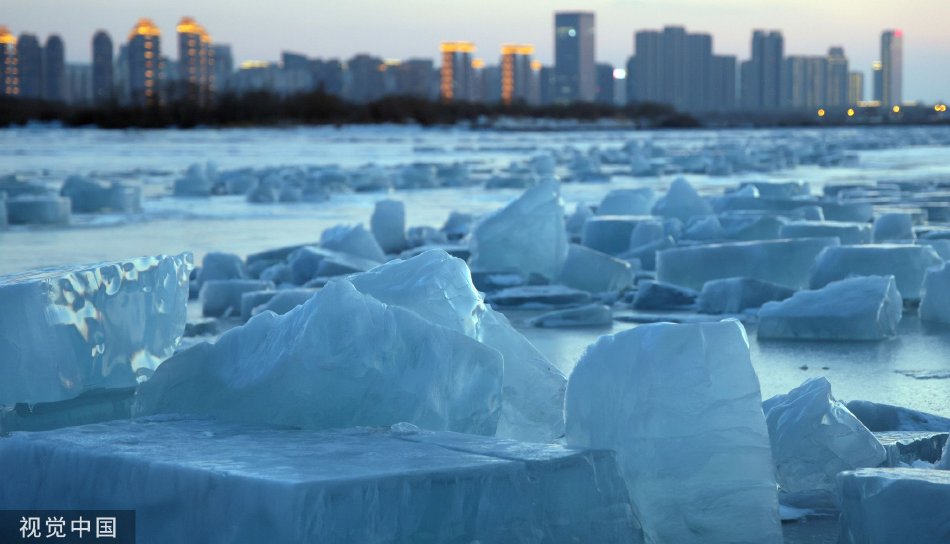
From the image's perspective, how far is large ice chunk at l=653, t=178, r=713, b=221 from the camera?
6.84 metres

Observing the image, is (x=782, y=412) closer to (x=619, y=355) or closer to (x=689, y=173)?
(x=619, y=355)

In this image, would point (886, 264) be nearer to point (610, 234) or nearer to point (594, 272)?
point (594, 272)

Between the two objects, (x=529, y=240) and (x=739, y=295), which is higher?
(x=529, y=240)

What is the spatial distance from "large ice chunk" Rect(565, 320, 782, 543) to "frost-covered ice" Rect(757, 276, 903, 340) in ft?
5.84

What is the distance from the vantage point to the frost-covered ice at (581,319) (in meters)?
4.02

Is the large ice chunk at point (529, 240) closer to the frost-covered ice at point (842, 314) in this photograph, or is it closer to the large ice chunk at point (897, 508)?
the frost-covered ice at point (842, 314)

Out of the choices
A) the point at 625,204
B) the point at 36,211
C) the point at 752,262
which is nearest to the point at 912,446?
the point at 752,262

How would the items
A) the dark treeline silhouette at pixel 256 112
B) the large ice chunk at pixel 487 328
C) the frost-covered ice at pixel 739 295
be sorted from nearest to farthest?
the large ice chunk at pixel 487 328
the frost-covered ice at pixel 739 295
the dark treeline silhouette at pixel 256 112

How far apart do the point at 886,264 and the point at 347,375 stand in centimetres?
281

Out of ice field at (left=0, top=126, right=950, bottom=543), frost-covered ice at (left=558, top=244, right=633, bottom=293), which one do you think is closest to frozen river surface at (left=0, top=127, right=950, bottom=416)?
ice field at (left=0, top=126, right=950, bottom=543)

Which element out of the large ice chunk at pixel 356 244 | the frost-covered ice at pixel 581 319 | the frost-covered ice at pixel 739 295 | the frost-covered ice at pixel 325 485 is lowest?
the frost-covered ice at pixel 581 319

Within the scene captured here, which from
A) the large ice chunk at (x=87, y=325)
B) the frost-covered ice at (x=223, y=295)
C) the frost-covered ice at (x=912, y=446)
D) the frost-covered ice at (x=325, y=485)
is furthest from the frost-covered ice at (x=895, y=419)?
the frost-covered ice at (x=223, y=295)

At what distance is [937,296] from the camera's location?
3.91 meters

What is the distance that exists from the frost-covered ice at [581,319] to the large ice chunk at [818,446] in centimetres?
191
